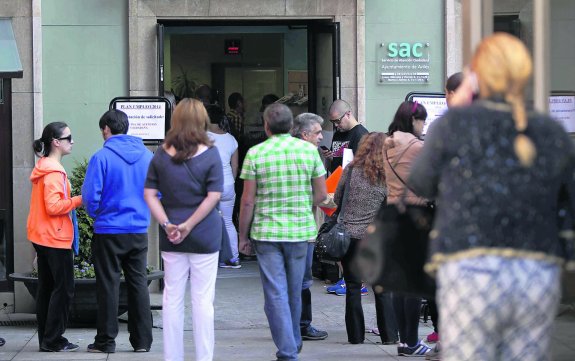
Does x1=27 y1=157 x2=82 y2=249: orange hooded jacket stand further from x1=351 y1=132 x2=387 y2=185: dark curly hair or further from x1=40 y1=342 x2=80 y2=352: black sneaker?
x1=351 y1=132 x2=387 y2=185: dark curly hair

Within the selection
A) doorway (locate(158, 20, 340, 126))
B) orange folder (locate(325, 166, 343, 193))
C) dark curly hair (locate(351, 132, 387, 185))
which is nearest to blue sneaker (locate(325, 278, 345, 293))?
orange folder (locate(325, 166, 343, 193))

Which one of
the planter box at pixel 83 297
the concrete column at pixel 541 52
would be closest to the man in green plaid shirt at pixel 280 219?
the planter box at pixel 83 297

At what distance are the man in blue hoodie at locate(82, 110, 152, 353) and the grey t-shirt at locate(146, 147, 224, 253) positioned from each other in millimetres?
1100

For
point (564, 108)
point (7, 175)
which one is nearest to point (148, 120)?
point (7, 175)

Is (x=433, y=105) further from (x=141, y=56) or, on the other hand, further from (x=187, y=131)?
Answer: (x=187, y=131)

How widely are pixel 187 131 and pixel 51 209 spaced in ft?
5.60

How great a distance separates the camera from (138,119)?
10438 mm

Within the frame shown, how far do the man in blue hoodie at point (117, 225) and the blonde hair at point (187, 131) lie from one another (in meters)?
1.14

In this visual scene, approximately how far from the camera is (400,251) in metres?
4.42

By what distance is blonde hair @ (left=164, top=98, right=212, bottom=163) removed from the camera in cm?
689

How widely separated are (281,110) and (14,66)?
9.66ft

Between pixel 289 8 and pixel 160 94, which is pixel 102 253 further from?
pixel 289 8

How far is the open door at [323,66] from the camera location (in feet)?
36.3

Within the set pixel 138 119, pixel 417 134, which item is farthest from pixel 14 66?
pixel 417 134
